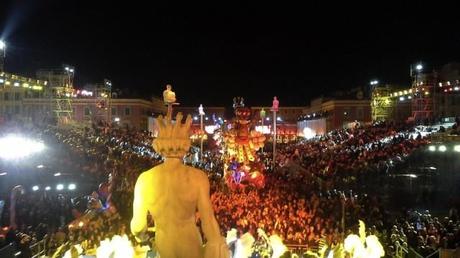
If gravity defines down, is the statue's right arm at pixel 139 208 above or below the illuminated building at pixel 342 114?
below

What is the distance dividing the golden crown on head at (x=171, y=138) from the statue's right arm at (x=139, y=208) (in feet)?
1.07

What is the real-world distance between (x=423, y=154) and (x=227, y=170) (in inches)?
366

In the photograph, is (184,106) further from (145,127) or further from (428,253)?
(428,253)

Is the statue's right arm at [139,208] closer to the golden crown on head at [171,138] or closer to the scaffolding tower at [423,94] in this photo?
the golden crown on head at [171,138]

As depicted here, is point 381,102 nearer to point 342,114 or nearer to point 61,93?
point 61,93

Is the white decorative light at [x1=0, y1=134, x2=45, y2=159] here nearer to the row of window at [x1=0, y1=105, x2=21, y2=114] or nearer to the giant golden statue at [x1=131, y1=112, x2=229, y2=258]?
the giant golden statue at [x1=131, y1=112, x2=229, y2=258]

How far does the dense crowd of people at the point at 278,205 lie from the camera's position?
42.0 ft

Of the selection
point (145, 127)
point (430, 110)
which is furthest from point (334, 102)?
point (430, 110)

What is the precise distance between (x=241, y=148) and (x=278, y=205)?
9.32 metres

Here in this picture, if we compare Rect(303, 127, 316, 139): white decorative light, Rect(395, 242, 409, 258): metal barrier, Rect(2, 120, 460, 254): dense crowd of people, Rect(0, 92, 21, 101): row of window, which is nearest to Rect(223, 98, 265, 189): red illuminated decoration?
Rect(2, 120, 460, 254): dense crowd of people

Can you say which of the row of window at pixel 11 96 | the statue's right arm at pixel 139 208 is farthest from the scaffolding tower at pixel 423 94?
the row of window at pixel 11 96

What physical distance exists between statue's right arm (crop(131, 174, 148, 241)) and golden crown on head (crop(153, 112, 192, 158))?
1.07 ft

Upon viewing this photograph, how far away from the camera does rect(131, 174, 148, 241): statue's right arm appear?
5.03 metres

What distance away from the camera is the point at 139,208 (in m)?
5.07
